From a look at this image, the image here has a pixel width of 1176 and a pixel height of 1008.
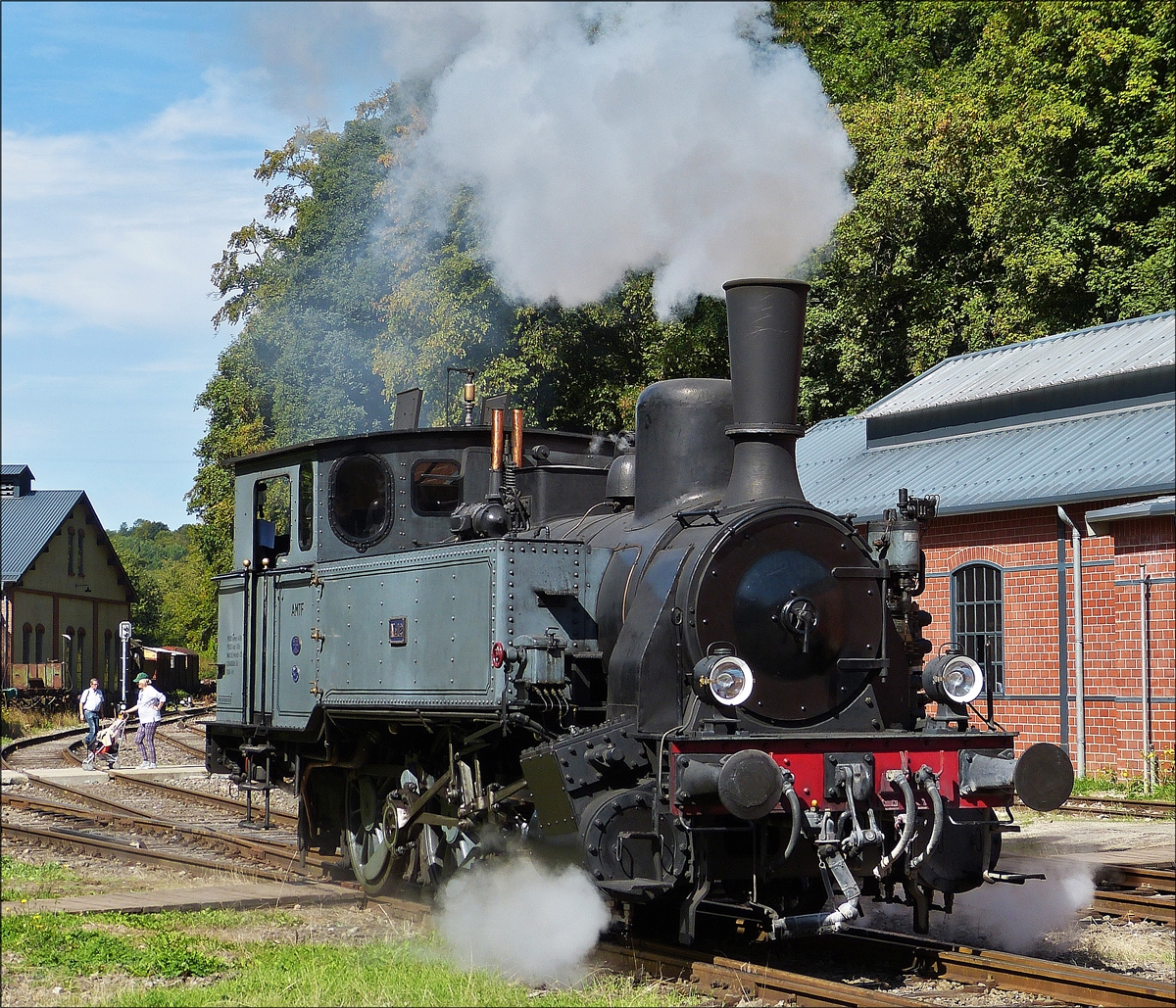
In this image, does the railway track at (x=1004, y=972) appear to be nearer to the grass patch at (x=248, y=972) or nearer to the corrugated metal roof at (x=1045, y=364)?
the grass patch at (x=248, y=972)

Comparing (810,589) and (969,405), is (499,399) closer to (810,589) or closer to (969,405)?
(810,589)

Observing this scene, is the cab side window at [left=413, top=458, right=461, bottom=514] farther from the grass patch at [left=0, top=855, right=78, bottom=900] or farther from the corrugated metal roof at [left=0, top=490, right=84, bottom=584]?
the corrugated metal roof at [left=0, top=490, right=84, bottom=584]

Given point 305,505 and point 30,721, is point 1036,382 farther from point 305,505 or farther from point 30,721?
point 30,721

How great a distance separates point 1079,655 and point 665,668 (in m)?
10.9

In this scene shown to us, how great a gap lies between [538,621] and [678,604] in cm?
96

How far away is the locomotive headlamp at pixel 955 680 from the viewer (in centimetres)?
742

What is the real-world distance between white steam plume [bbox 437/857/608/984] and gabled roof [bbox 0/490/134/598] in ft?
105

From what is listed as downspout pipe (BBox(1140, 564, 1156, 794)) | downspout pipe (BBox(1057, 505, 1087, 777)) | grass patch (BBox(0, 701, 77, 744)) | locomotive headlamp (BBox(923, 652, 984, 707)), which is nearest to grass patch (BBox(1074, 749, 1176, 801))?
downspout pipe (BBox(1140, 564, 1156, 794))

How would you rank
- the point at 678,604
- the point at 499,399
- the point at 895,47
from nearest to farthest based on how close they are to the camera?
the point at 678,604
the point at 499,399
the point at 895,47

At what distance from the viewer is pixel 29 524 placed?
131ft

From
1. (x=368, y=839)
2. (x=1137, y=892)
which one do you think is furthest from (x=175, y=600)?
(x=1137, y=892)

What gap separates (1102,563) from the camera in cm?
1628

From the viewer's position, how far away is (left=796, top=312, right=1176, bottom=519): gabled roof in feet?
54.4

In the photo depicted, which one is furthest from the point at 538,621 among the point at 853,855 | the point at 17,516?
the point at 17,516
